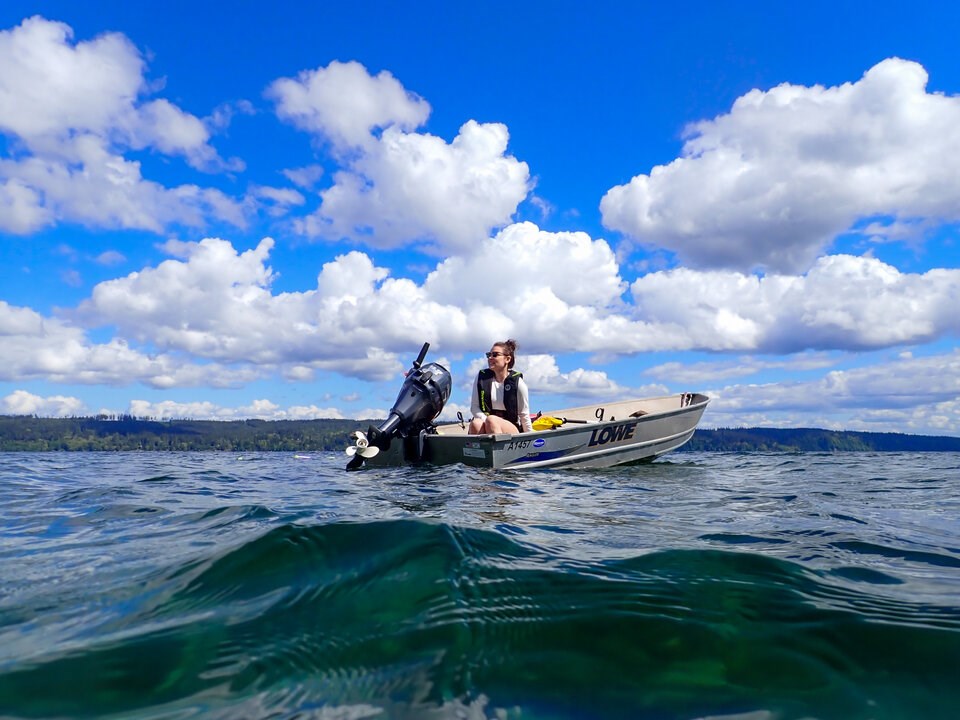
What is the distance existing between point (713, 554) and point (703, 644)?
121 cm

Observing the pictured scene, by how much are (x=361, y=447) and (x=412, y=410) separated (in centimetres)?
122

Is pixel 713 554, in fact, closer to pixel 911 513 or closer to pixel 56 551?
pixel 911 513

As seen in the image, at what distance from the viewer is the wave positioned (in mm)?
1792

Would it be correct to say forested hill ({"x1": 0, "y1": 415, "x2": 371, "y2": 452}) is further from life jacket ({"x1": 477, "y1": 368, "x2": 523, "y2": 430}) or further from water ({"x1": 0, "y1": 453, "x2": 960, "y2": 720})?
water ({"x1": 0, "y1": 453, "x2": 960, "y2": 720})

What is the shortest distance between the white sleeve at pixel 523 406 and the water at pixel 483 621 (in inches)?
259

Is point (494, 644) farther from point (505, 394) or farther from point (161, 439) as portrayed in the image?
point (161, 439)

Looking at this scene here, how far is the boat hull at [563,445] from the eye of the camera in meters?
10.3

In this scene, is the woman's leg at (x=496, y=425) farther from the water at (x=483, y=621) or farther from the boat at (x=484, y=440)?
the water at (x=483, y=621)

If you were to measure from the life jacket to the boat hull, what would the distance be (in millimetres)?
763

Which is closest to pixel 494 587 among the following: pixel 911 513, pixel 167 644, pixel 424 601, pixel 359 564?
pixel 424 601

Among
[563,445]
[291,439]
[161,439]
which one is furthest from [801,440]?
[161,439]

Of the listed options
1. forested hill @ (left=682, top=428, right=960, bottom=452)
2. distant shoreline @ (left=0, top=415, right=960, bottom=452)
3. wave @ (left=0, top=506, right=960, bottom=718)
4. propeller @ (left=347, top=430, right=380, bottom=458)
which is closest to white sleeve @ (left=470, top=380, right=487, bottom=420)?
propeller @ (left=347, top=430, right=380, bottom=458)

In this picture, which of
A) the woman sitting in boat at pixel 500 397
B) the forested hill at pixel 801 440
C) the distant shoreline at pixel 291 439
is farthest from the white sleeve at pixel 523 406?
the distant shoreline at pixel 291 439

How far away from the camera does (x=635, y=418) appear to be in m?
12.2
